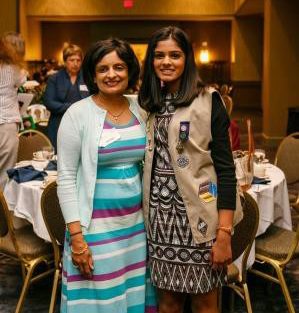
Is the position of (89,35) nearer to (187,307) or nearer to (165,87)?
(187,307)

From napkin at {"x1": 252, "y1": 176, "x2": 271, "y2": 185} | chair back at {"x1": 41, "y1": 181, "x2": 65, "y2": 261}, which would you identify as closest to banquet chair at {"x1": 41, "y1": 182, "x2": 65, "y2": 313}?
chair back at {"x1": 41, "y1": 181, "x2": 65, "y2": 261}

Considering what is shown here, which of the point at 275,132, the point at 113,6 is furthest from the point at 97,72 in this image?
the point at 113,6

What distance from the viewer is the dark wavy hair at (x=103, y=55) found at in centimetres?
208

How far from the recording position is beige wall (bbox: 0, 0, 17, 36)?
12.4 m

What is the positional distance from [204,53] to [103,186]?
18.4 metres

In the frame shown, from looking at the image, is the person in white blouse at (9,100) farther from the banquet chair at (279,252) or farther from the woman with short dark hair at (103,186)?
the woman with short dark hair at (103,186)

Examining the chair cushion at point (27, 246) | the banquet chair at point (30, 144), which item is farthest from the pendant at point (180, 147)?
the banquet chair at point (30, 144)

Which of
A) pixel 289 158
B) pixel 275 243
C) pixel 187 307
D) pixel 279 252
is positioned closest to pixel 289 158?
pixel 289 158

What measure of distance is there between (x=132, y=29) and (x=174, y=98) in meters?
17.0

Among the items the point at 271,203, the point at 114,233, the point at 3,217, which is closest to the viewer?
the point at 114,233

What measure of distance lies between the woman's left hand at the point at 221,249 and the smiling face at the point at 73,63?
12.9 ft

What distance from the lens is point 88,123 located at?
2053 mm

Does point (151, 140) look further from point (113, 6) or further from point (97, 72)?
point (113, 6)

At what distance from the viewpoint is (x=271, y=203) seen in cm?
350
